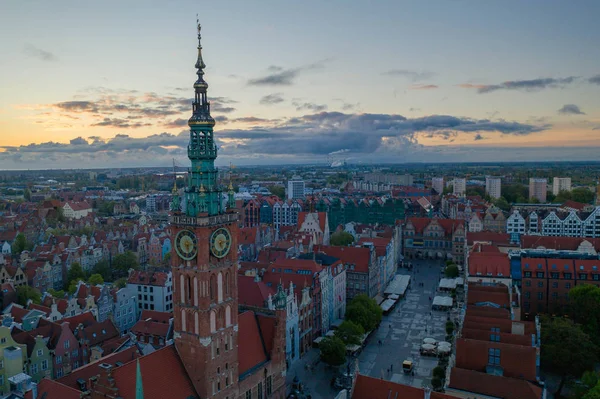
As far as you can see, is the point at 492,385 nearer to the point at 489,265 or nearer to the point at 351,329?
the point at 351,329

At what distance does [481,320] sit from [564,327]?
971cm

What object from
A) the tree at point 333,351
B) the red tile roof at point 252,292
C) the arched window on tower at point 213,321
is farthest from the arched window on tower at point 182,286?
the red tile roof at point 252,292

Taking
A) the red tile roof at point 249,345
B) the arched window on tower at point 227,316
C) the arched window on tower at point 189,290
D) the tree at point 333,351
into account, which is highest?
the arched window on tower at point 189,290

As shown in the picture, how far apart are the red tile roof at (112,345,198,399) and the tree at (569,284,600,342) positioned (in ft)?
166

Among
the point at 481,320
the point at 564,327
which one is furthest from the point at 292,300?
the point at 564,327

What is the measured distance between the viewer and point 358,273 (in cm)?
8331

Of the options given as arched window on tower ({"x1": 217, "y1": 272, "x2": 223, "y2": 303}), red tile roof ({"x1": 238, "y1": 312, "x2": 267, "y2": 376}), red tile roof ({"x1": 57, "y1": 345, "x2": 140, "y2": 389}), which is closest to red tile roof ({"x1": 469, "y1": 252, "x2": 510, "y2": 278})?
red tile roof ({"x1": 238, "y1": 312, "x2": 267, "y2": 376})

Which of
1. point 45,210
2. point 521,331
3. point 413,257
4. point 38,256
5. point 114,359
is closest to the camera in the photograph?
A: point 114,359

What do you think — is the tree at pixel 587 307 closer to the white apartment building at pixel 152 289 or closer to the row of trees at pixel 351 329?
the row of trees at pixel 351 329

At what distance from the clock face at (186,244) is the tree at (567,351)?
42504mm

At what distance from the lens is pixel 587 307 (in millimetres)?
62312

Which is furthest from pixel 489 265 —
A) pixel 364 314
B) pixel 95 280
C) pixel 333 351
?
pixel 95 280

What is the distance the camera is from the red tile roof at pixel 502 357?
145 feet

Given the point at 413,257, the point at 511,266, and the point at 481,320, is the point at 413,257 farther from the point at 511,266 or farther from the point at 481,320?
the point at 481,320
